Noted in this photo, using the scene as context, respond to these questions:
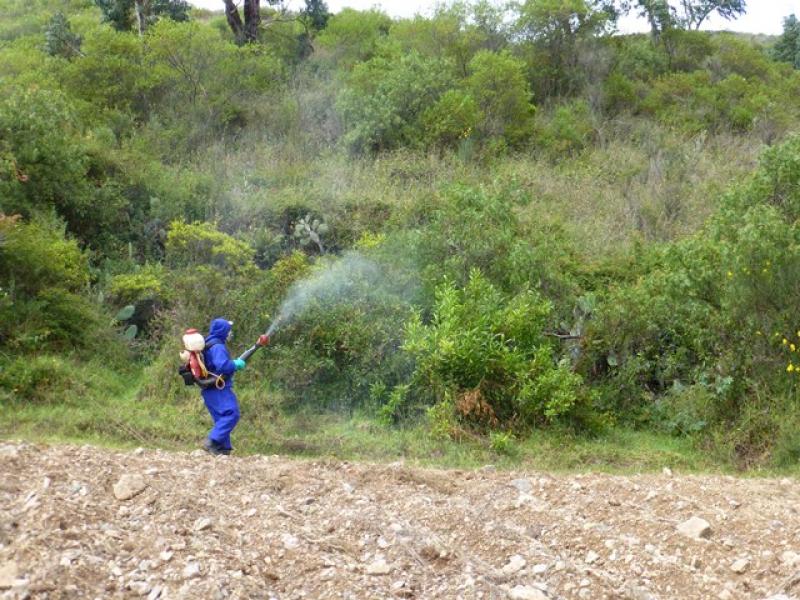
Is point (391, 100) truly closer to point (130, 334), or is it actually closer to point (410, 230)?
point (410, 230)

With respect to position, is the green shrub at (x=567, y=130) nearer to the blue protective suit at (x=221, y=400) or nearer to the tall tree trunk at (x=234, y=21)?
the tall tree trunk at (x=234, y=21)

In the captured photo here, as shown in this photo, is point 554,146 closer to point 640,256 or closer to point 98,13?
point 640,256

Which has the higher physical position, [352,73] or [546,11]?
[546,11]

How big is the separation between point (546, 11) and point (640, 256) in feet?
39.0

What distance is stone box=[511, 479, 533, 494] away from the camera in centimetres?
762

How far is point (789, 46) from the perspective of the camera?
30.2 meters

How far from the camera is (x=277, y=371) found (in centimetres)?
1177

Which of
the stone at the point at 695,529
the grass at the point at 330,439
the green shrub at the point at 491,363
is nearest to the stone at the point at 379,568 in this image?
the stone at the point at 695,529

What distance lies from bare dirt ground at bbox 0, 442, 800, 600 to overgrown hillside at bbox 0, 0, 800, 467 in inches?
110

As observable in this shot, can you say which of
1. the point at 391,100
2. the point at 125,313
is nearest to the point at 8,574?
the point at 125,313

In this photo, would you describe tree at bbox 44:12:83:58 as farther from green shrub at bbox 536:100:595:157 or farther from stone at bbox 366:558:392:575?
stone at bbox 366:558:392:575

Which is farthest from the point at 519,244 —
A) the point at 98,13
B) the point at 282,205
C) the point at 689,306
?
the point at 98,13

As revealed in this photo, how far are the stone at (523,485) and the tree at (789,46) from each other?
2548 centimetres

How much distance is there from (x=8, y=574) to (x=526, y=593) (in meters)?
2.80
